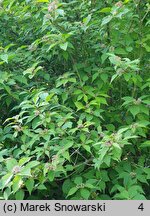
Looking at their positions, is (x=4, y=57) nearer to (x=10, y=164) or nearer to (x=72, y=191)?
(x=10, y=164)

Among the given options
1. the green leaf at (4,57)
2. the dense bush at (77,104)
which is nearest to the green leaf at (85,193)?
the dense bush at (77,104)

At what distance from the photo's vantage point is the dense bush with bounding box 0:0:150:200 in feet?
7.27

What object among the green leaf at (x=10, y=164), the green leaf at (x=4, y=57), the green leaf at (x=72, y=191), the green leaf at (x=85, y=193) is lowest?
the green leaf at (x=85, y=193)

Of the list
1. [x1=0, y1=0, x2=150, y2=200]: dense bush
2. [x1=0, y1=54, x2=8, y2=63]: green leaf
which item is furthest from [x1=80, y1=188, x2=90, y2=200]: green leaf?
[x1=0, y1=54, x2=8, y2=63]: green leaf

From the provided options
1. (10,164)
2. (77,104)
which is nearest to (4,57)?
(77,104)

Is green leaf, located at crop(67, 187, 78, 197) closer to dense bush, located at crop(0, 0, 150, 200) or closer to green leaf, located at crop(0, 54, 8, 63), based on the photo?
dense bush, located at crop(0, 0, 150, 200)

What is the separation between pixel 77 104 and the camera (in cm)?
244

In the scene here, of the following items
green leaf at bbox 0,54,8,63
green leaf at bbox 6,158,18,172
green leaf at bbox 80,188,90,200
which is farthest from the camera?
green leaf at bbox 0,54,8,63

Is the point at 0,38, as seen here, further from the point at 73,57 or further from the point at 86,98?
the point at 86,98

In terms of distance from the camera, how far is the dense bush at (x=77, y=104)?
7.27 feet

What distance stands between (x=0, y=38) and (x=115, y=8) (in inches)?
44.5

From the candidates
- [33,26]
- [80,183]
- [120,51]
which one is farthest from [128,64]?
[33,26]

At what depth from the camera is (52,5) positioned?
2412mm

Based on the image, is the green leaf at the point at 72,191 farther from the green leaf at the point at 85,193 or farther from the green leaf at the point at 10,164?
the green leaf at the point at 10,164
